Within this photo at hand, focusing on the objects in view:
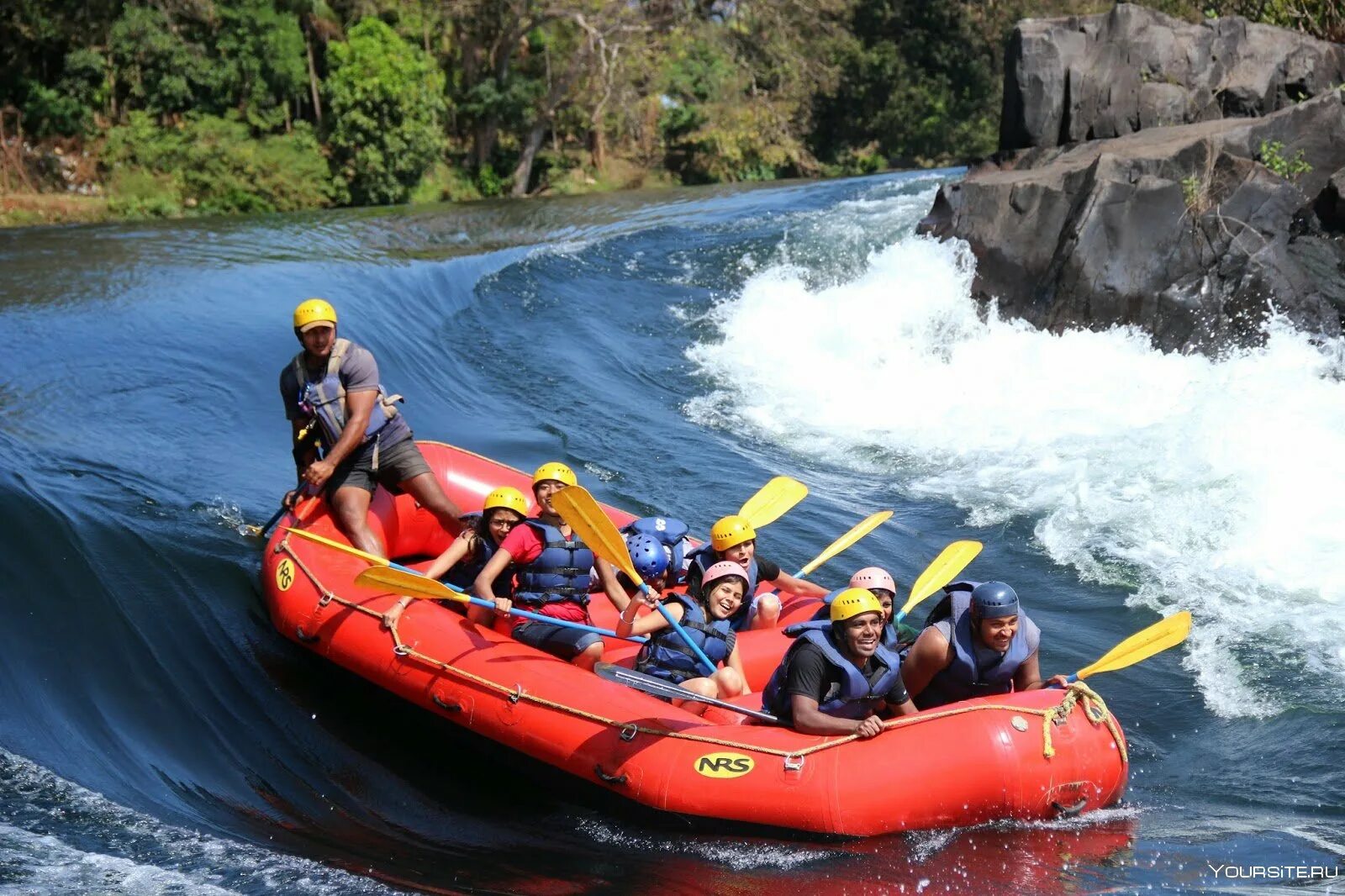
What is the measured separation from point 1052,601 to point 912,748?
2.80m

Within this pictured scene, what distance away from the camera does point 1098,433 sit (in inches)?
394

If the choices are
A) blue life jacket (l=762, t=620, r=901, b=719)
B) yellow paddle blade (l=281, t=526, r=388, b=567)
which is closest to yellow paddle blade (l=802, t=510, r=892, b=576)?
blue life jacket (l=762, t=620, r=901, b=719)

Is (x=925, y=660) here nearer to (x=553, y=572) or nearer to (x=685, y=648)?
(x=685, y=648)

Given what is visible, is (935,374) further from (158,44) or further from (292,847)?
(158,44)

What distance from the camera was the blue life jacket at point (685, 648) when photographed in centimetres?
546

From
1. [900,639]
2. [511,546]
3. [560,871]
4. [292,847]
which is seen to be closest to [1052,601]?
[900,639]

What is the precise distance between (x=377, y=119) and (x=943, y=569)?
19.1m

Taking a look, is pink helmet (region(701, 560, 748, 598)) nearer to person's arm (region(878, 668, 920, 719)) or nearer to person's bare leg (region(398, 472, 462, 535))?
person's arm (region(878, 668, 920, 719))

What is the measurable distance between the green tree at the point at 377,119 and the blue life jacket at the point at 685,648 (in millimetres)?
18840

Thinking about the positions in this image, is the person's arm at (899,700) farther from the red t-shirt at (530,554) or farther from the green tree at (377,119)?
the green tree at (377,119)

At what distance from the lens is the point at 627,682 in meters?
5.25

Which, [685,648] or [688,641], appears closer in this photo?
[688,641]

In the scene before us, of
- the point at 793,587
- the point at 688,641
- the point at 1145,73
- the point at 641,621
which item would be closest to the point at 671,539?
the point at 793,587

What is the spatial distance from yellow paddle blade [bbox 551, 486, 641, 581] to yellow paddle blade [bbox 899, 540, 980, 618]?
4.39 ft
